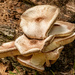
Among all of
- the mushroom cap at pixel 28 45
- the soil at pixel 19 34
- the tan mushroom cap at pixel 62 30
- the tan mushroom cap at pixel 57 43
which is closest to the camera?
the mushroom cap at pixel 28 45

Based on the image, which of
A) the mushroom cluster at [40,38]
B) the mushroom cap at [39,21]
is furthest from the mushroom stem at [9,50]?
the mushroom cap at [39,21]

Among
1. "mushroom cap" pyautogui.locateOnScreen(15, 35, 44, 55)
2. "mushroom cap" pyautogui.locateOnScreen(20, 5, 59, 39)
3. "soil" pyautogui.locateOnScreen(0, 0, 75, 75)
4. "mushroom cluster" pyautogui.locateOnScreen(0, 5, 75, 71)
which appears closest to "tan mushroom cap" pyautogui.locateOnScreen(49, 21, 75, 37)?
"mushroom cluster" pyautogui.locateOnScreen(0, 5, 75, 71)

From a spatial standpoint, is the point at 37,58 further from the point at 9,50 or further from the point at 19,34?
the point at 19,34

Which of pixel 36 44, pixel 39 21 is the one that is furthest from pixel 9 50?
pixel 39 21

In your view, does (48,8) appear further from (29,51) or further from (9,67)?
(9,67)

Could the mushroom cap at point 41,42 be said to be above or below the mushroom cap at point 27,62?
above

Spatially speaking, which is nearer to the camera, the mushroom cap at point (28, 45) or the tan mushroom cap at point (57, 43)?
the mushroom cap at point (28, 45)

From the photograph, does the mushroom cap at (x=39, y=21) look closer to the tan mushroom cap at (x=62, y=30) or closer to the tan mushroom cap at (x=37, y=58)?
the tan mushroom cap at (x=62, y=30)

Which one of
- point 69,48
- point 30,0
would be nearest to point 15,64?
point 69,48
